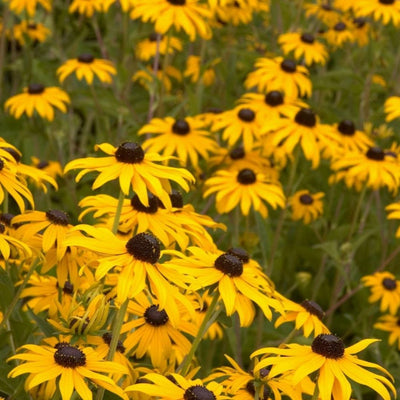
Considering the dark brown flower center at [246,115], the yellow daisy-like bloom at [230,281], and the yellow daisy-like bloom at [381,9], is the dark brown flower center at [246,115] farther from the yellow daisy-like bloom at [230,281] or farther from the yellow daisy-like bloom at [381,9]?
the yellow daisy-like bloom at [230,281]

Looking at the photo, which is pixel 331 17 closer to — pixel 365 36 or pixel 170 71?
pixel 365 36

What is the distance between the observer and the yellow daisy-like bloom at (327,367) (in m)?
1.46

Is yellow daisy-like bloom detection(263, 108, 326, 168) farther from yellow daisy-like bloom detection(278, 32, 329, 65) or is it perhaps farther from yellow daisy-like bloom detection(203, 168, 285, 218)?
yellow daisy-like bloom detection(278, 32, 329, 65)

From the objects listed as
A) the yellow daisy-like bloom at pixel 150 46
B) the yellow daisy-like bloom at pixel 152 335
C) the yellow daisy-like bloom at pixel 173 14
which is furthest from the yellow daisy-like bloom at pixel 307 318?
the yellow daisy-like bloom at pixel 150 46

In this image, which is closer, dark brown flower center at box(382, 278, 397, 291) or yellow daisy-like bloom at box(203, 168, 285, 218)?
yellow daisy-like bloom at box(203, 168, 285, 218)

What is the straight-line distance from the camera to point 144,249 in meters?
1.54

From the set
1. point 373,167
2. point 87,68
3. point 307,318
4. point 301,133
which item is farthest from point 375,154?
point 307,318

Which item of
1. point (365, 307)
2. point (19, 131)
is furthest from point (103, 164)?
point (19, 131)

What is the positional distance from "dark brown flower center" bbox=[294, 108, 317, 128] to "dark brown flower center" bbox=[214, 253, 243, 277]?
5.10 feet

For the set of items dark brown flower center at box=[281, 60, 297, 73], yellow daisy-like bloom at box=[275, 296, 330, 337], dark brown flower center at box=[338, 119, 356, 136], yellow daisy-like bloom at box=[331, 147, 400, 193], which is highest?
yellow daisy-like bloom at box=[275, 296, 330, 337]

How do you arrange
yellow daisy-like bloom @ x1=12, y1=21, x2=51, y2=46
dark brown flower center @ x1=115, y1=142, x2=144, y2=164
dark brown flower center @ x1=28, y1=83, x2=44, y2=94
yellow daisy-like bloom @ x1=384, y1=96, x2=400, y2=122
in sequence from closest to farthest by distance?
dark brown flower center @ x1=115, y1=142, x2=144, y2=164 < yellow daisy-like bloom @ x1=384, y1=96, x2=400, y2=122 < dark brown flower center @ x1=28, y1=83, x2=44, y2=94 < yellow daisy-like bloom @ x1=12, y1=21, x2=51, y2=46

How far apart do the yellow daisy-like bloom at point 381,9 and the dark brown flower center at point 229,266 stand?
2.52m


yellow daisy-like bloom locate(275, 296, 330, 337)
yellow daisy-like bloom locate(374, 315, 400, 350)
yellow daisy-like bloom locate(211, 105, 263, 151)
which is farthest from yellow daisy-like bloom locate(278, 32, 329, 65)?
yellow daisy-like bloom locate(275, 296, 330, 337)

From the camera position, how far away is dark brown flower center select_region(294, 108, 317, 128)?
3.12m
